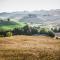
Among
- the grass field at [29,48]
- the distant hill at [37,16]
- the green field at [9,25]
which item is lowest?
the grass field at [29,48]

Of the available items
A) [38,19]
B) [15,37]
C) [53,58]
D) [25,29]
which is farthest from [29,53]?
[38,19]

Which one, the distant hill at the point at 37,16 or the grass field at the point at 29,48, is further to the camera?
the distant hill at the point at 37,16

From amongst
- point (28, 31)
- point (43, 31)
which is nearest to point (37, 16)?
point (28, 31)

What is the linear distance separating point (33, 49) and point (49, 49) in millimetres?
570

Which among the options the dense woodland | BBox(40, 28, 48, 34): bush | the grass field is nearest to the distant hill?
the dense woodland

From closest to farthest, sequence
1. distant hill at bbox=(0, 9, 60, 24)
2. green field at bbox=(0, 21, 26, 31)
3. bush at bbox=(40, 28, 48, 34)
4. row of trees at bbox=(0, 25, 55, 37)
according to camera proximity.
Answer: row of trees at bbox=(0, 25, 55, 37) → bush at bbox=(40, 28, 48, 34) → green field at bbox=(0, 21, 26, 31) → distant hill at bbox=(0, 9, 60, 24)

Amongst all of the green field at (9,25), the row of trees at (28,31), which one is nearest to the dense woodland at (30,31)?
the row of trees at (28,31)

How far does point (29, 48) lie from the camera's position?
7.68m

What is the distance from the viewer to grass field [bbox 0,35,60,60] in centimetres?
686

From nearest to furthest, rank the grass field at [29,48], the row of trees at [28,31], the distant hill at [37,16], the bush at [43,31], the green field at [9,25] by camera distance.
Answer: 1. the grass field at [29,48]
2. the row of trees at [28,31]
3. the bush at [43,31]
4. the green field at [9,25]
5. the distant hill at [37,16]

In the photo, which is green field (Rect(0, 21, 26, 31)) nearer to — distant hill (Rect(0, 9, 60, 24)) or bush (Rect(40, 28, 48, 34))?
distant hill (Rect(0, 9, 60, 24))

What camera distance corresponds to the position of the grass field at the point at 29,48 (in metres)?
6.86

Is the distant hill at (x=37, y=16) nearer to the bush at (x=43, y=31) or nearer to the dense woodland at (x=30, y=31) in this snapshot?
the dense woodland at (x=30, y=31)

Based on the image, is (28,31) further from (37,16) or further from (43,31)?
(37,16)
